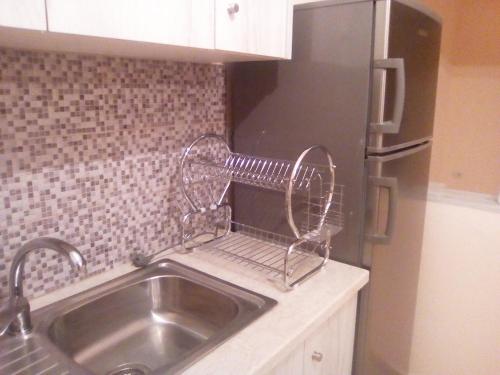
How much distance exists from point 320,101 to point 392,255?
2.02 feet

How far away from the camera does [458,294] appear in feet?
6.10

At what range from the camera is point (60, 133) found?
107cm

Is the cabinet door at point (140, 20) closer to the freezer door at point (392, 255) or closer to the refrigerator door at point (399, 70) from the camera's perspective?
the refrigerator door at point (399, 70)

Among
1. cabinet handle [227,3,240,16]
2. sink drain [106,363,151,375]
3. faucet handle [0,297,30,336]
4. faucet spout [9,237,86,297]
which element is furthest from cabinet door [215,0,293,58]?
sink drain [106,363,151,375]

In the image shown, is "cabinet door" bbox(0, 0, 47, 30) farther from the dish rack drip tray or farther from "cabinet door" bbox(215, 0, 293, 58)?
the dish rack drip tray

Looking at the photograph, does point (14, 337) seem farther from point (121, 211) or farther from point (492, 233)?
point (492, 233)

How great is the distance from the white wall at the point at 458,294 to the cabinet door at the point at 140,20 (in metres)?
1.43

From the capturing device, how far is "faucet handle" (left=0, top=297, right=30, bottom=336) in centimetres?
91

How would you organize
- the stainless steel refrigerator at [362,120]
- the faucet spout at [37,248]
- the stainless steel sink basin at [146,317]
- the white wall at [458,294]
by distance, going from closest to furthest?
1. the faucet spout at [37,248]
2. the stainless steel sink basin at [146,317]
3. the stainless steel refrigerator at [362,120]
4. the white wall at [458,294]

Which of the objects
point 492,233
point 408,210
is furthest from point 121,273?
point 492,233

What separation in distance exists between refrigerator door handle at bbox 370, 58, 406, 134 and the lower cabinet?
54 centimetres

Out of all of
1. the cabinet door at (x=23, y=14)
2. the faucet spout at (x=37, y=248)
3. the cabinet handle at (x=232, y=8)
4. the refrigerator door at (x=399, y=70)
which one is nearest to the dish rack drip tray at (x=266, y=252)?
the refrigerator door at (x=399, y=70)

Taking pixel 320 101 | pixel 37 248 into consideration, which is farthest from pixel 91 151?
pixel 320 101

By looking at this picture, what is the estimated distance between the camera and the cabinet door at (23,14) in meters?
0.62
